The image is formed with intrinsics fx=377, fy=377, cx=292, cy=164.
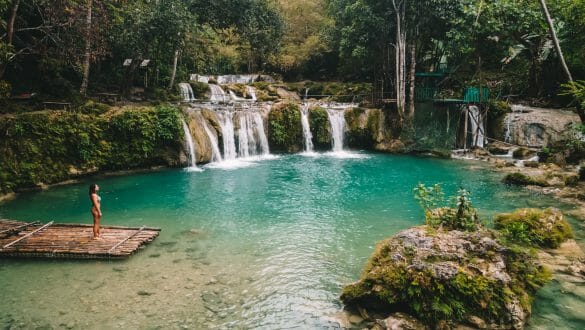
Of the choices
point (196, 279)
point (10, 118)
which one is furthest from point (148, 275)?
point (10, 118)

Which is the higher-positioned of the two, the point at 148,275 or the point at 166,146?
the point at 166,146

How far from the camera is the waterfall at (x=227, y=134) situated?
2364 cm

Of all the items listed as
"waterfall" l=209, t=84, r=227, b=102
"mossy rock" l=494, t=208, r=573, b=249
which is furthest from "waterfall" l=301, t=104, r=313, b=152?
"mossy rock" l=494, t=208, r=573, b=249

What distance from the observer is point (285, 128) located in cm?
2631

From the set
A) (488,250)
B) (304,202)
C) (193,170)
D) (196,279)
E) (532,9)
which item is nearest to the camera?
Answer: (488,250)

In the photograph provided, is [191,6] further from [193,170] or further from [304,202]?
[304,202]

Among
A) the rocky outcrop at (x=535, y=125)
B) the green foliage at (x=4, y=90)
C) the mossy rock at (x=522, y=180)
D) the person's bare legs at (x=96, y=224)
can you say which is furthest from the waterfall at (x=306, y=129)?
the person's bare legs at (x=96, y=224)

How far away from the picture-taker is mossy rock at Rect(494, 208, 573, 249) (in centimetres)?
971

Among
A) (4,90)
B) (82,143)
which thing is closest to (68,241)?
(82,143)

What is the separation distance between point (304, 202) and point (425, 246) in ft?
27.4

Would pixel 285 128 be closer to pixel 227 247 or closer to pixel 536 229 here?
pixel 227 247

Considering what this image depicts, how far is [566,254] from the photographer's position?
920 centimetres

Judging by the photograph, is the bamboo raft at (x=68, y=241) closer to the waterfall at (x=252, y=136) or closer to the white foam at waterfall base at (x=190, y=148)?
the white foam at waterfall base at (x=190, y=148)

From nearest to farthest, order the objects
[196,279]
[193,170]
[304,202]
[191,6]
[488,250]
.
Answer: [488,250] < [196,279] < [304,202] < [193,170] < [191,6]
